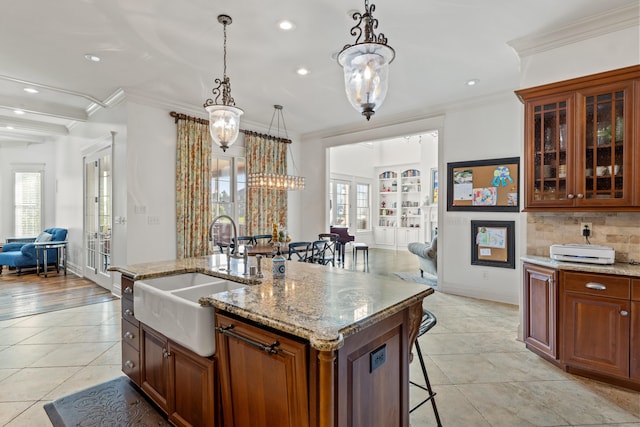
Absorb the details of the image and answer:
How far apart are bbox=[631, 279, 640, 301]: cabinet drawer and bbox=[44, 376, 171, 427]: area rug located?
11.4 ft

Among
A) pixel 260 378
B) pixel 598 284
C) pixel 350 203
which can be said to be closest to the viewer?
pixel 260 378

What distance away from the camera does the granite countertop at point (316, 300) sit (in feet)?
3.95

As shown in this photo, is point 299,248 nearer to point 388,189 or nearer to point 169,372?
point 169,372

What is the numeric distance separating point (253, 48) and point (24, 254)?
6.83m

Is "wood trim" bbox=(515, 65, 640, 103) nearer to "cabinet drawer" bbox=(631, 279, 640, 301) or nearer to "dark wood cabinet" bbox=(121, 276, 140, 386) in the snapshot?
"cabinet drawer" bbox=(631, 279, 640, 301)

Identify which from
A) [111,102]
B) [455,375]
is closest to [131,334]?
[455,375]

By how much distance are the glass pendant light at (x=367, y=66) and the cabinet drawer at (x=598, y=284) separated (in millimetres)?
2219

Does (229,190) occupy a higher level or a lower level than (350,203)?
higher

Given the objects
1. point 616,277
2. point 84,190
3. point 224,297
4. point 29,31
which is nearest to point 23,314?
point 84,190

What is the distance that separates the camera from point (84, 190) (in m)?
6.30

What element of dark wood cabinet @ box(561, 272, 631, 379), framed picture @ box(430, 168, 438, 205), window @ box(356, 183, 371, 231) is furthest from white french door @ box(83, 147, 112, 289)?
framed picture @ box(430, 168, 438, 205)

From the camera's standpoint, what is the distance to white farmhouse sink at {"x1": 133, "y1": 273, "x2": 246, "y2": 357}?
1.58m

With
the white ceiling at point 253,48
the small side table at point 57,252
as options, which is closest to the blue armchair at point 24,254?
the small side table at point 57,252

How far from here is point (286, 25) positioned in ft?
9.84
